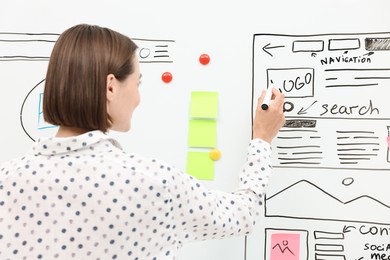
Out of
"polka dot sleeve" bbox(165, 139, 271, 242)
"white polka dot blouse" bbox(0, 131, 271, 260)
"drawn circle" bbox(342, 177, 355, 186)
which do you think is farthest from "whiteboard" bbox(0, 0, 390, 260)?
"white polka dot blouse" bbox(0, 131, 271, 260)

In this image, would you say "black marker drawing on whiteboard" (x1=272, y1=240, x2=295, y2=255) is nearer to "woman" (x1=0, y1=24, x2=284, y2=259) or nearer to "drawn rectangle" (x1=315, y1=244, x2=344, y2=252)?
"drawn rectangle" (x1=315, y1=244, x2=344, y2=252)

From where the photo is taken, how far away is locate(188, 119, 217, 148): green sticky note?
2.99ft

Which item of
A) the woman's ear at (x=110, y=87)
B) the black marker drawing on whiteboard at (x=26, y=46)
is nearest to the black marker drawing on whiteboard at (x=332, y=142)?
the woman's ear at (x=110, y=87)

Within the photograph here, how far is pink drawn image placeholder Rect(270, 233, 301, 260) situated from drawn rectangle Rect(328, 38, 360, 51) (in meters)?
0.38

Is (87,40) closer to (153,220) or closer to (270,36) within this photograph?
(153,220)

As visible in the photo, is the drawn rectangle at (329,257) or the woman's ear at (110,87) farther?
the drawn rectangle at (329,257)

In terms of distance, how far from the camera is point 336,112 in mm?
854

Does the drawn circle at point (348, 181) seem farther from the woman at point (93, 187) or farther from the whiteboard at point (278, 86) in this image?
the woman at point (93, 187)

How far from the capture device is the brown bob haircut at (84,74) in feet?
2.03

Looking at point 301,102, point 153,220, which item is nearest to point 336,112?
point 301,102

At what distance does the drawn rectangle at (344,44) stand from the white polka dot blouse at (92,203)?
43 centimetres

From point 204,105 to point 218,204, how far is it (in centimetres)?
30

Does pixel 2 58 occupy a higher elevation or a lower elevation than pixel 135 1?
lower

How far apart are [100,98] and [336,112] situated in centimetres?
47
